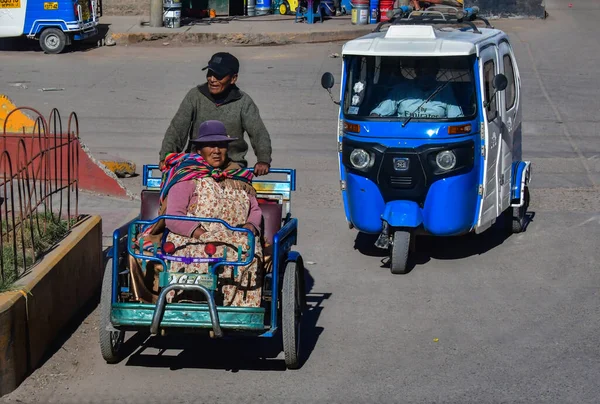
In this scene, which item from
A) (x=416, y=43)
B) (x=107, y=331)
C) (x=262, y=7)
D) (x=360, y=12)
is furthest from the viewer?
(x=262, y=7)

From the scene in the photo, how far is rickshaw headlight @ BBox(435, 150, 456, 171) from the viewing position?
8539 millimetres

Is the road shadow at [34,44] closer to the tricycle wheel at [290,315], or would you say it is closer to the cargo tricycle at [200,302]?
the cargo tricycle at [200,302]

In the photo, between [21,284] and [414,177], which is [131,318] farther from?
[414,177]

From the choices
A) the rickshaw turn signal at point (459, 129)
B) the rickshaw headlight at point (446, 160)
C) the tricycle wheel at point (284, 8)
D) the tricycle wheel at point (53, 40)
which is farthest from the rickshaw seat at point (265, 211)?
the tricycle wheel at point (284, 8)

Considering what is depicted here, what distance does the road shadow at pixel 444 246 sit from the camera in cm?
932

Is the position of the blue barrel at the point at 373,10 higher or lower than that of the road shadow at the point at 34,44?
higher

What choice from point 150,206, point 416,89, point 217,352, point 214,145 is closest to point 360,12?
point 416,89

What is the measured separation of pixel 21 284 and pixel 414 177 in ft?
12.3

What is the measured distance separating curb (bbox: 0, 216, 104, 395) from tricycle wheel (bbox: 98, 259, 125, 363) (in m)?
0.45

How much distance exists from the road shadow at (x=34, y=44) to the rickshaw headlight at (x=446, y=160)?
16.3m

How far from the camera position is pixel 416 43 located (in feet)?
28.3

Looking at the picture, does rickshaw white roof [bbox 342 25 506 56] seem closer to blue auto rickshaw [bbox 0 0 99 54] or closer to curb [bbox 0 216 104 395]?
curb [bbox 0 216 104 395]

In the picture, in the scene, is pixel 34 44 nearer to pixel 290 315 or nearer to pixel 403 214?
pixel 403 214

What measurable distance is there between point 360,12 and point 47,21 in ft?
26.9
